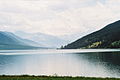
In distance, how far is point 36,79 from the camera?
129ft

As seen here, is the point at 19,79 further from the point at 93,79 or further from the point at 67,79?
the point at 93,79

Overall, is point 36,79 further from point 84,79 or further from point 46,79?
point 84,79

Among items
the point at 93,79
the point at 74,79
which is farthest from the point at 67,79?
the point at 93,79

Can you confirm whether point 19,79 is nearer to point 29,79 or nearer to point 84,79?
point 29,79

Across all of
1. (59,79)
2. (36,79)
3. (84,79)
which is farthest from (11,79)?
(84,79)

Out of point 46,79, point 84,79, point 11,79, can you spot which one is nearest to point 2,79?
point 11,79

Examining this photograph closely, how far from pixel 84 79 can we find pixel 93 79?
147 centimetres

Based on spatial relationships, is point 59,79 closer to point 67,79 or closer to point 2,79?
point 67,79

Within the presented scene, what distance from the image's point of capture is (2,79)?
39.3m

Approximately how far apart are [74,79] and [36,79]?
5.93m

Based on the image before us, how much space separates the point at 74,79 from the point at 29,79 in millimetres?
7036

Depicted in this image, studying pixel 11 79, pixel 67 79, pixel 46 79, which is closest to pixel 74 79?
pixel 67 79

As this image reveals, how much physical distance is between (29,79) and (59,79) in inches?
185

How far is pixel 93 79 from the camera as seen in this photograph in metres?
39.5
